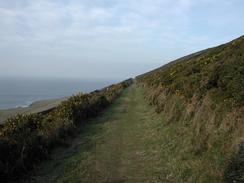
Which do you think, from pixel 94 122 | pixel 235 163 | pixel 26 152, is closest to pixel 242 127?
pixel 235 163

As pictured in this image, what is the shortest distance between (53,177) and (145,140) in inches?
176

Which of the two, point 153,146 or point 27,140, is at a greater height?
point 27,140

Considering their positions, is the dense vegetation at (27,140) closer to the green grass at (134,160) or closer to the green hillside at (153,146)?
the green hillside at (153,146)

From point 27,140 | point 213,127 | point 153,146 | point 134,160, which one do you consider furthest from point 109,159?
point 213,127

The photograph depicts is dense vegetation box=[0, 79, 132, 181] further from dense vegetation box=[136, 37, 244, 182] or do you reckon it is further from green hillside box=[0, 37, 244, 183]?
dense vegetation box=[136, 37, 244, 182]

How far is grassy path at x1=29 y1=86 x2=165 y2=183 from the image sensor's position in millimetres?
8211

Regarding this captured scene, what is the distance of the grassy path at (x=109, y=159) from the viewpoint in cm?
821

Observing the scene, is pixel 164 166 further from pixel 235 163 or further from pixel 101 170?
pixel 235 163

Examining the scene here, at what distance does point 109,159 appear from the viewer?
9.84 meters

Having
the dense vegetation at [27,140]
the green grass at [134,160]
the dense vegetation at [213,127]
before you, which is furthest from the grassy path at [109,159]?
the dense vegetation at [213,127]

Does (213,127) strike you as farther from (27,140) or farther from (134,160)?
(27,140)

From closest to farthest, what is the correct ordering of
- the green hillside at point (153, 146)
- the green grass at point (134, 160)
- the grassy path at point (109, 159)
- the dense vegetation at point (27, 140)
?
1. the green hillside at point (153, 146)
2. the green grass at point (134, 160)
3. the grassy path at point (109, 159)
4. the dense vegetation at point (27, 140)

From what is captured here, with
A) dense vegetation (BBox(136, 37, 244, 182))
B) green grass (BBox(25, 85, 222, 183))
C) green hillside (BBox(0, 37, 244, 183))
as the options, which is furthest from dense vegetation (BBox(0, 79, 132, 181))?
dense vegetation (BBox(136, 37, 244, 182))

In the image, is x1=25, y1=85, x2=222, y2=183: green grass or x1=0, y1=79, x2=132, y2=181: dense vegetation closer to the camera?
x1=25, y1=85, x2=222, y2=183: green grass
